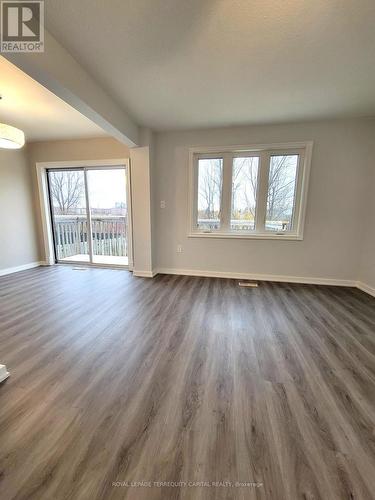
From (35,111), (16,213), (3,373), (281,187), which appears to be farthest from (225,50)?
(16,213)

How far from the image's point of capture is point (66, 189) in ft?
14.5

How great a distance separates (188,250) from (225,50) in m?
2.79

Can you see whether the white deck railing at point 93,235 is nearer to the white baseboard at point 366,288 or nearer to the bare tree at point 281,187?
the bare tree at point 281,187

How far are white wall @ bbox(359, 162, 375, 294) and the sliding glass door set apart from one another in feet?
13.5

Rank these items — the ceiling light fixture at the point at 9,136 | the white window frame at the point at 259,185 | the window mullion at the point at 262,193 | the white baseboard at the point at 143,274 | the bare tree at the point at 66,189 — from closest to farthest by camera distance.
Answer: the ceiling light fixture at the point at 9,136, the white window frame at the point at 259,185, the window mullion at the point at 262,193, the white baseboard at the point at 143,274, the bare tree at the point at 66,189

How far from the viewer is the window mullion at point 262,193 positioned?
348cm

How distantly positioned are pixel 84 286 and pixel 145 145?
8.44ft

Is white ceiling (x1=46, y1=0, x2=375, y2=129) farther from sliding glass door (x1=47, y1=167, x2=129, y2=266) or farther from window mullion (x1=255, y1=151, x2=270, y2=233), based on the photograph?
sliding glass door (x1=47, y1=167, x2=129, y2=266)

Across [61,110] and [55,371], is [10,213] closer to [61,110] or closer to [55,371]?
[61,110]

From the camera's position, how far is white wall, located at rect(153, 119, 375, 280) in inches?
126

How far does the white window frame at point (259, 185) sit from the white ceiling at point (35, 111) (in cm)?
190

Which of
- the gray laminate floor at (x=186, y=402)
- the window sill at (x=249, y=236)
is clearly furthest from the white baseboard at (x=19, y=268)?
the window sill at (x=249, y=236)

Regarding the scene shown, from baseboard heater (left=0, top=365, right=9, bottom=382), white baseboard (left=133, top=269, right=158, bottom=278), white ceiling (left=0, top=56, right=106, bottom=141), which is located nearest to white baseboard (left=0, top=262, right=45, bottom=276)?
white baseboard (left=133, top=269, right=158, bottom=278)

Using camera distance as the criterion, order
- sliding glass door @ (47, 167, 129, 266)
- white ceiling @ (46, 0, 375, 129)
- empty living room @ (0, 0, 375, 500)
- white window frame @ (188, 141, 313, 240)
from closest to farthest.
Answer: empty living room @ (0, 0, 375, 500)
white ceiling @ (46, 0, 375, 129)
white window frame @ (188, 141, 313, 240)
sliding glass door @ (47, 167, 129, 266)
